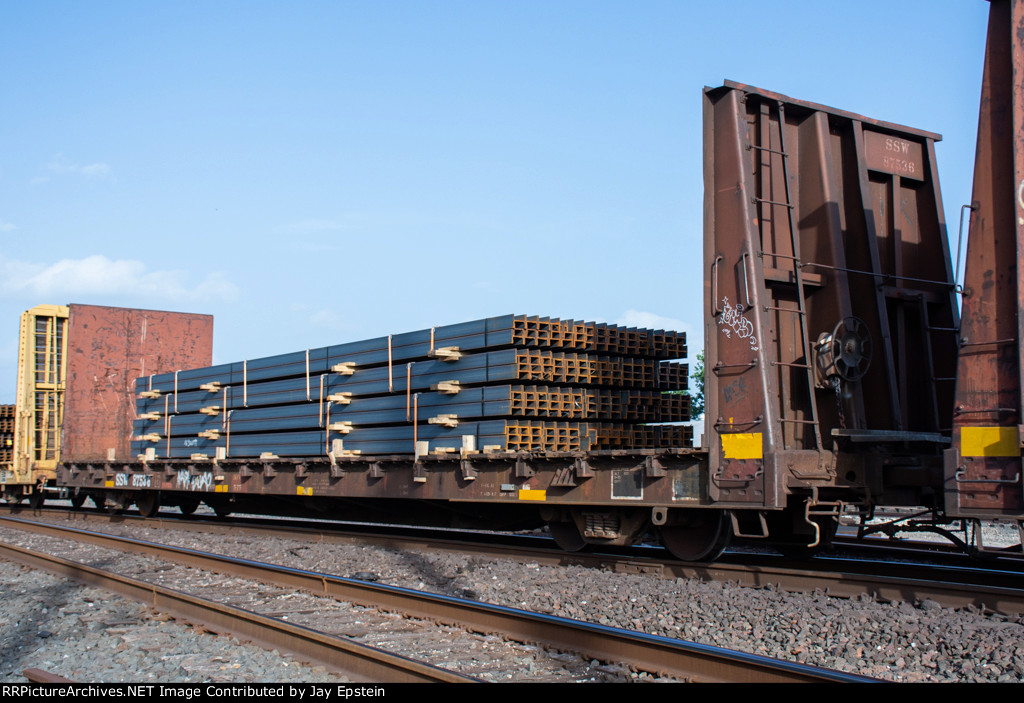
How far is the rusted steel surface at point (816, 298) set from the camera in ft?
25.9

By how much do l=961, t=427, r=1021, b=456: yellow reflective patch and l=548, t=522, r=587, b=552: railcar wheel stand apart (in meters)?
4.42

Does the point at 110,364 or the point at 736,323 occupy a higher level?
the point at 110,364

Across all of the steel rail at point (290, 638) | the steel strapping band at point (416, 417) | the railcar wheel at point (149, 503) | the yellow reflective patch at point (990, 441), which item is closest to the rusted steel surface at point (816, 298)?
the yellow reflective patch at point (990, 441)

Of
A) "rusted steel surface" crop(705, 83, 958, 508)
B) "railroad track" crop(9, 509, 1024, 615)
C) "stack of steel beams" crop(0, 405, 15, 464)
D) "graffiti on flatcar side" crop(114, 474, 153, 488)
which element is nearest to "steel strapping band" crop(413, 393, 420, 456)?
"railroad track" crop(9, 509, 1024, 615)

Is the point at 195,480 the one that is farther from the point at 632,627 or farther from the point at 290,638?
the point at 632,627

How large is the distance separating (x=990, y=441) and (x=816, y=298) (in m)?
2.69

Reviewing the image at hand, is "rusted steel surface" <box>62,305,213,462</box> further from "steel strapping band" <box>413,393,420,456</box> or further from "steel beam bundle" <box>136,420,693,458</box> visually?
"steel strapping band" <box>413,393,420,456</box>

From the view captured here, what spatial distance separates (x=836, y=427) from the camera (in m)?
8.52

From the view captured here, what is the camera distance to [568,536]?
32.7 feet

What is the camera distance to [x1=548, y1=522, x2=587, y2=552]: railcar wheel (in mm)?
9891

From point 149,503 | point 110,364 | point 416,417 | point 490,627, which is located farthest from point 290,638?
point 110,364

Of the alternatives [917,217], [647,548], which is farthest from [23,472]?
[917,217]

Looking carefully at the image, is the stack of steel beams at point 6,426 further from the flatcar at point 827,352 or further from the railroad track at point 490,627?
the flatcar at point 827,352
